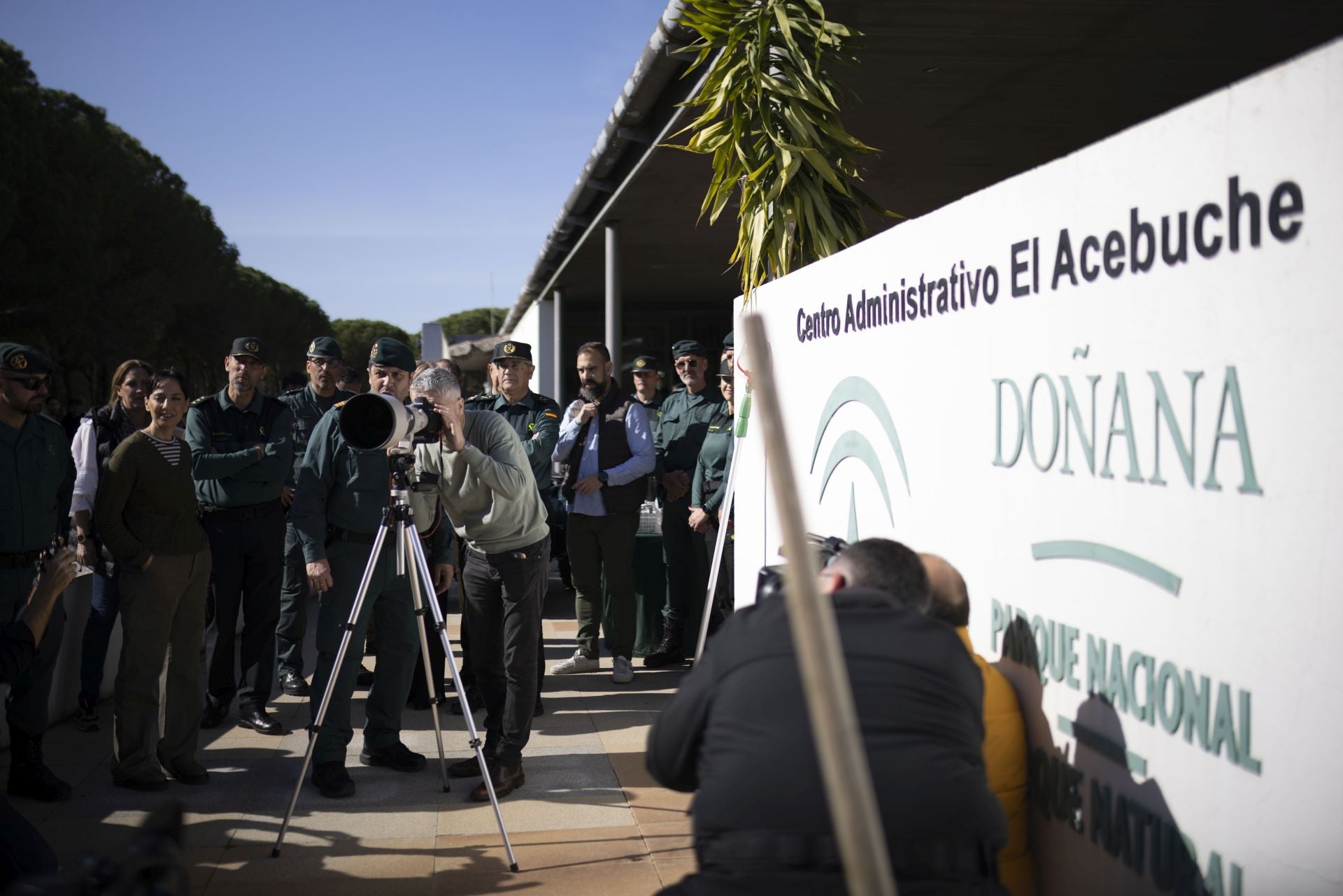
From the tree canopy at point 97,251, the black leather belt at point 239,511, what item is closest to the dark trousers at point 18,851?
the black leather belt at point 239,511

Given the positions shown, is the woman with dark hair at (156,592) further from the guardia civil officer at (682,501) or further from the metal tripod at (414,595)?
the guardia civil officer at (682,501)

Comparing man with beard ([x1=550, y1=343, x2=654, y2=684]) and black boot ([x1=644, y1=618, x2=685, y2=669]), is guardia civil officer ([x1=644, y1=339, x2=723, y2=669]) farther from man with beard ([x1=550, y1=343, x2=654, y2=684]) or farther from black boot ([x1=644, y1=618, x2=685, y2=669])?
man with beard ([x1=550, y1=343, x2=654, y2=684])

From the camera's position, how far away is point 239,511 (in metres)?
6.50

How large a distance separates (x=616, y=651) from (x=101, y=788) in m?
3.20

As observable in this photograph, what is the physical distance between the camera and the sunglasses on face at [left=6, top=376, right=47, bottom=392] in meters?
4.87

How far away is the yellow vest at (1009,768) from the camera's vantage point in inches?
114

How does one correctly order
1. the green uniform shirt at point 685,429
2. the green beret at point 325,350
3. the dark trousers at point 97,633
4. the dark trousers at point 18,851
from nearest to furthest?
the dark trousers at point 18,851, the dark trousers at point 97,633, the green beret at point 325,350, the green uniform shirt at point 685,429

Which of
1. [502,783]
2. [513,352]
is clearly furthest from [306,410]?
[502,783]

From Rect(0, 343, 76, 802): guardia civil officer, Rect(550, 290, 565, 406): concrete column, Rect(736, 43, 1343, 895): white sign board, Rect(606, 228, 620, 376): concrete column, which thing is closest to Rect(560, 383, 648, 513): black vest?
Rect(0, 343, 76, 802): guardia civil officer

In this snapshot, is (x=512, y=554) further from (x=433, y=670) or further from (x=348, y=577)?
(x=433, y=670)

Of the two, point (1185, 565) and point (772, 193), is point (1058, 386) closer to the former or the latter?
point (1185, 565)

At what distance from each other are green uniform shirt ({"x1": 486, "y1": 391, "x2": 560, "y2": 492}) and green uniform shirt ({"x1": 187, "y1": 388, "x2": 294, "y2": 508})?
1.34 metres

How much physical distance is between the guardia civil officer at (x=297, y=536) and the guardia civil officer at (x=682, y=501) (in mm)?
2319

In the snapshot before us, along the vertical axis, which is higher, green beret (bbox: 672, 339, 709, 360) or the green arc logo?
green beret (bbox: 672, 339, 709, 360)
